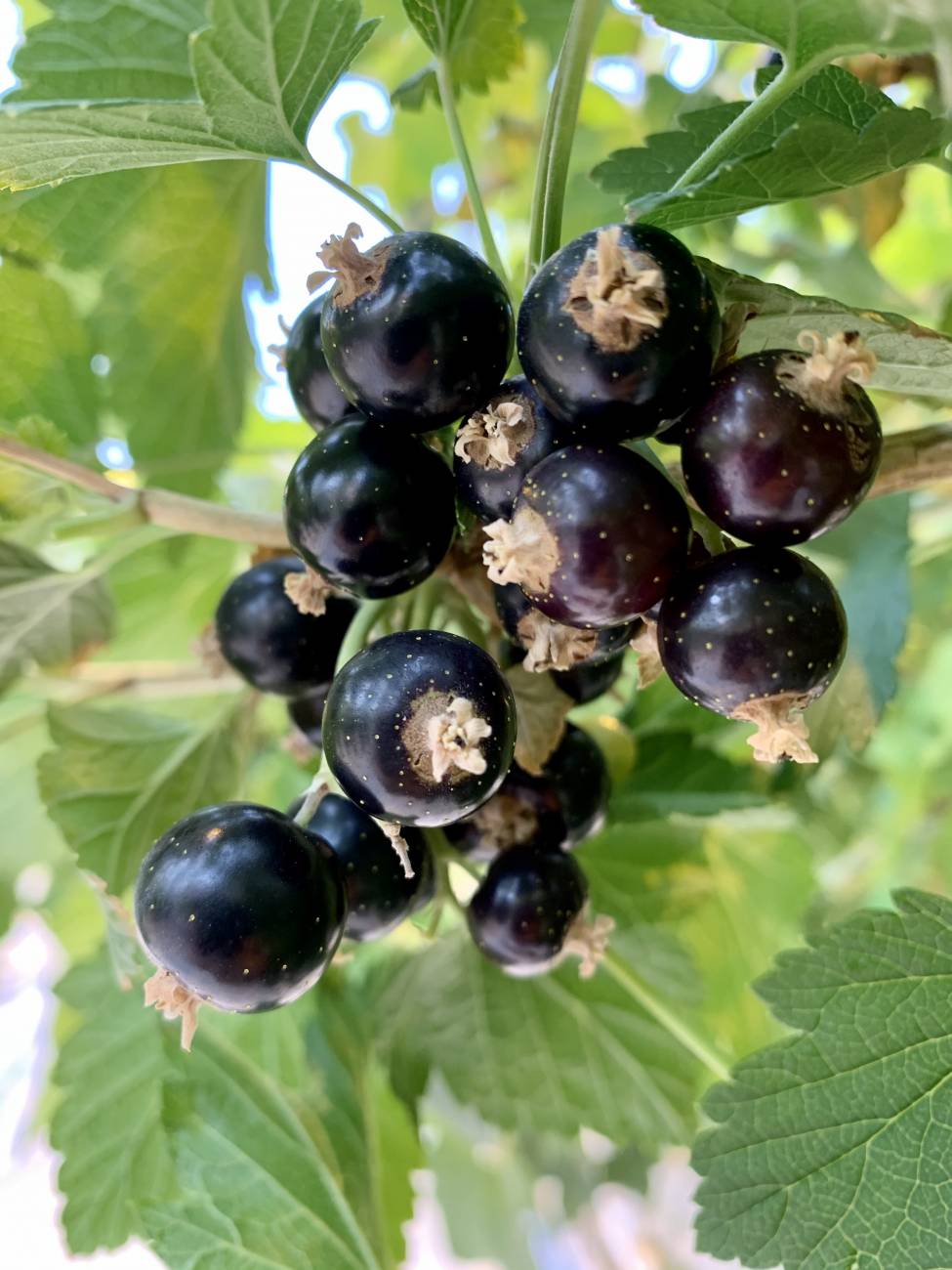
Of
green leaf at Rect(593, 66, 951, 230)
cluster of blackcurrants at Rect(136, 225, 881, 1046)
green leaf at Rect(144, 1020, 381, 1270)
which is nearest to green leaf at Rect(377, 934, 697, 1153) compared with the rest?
green leaf at Rect(144, 1020, 381, 1270)

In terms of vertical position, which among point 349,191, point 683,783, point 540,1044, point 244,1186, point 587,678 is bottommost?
point 540,1044

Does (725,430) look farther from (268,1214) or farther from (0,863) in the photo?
(0,863)

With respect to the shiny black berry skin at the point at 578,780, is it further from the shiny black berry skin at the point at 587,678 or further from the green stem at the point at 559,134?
the green stem at the point at 559,134

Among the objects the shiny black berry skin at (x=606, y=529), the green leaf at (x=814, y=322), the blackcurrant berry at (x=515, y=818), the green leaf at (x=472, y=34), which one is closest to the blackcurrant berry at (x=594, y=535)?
the shiny black berry skin at (x=606, y=529)

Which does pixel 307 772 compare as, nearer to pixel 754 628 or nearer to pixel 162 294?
pixel 162 294

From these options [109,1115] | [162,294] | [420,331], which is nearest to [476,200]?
[420,331]
